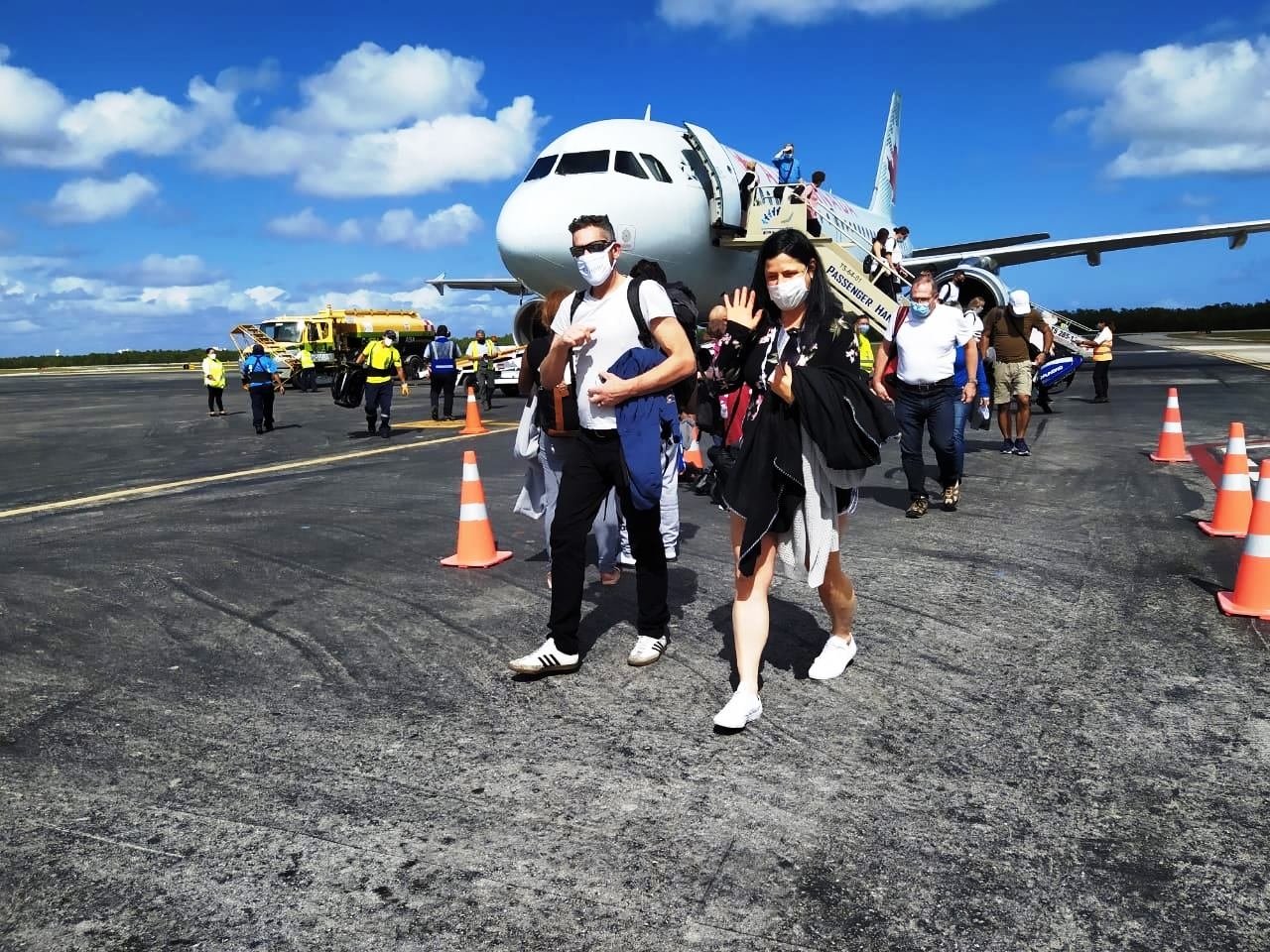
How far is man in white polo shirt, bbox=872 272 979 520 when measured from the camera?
24.3 feet

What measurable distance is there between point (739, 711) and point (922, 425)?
4871 mm

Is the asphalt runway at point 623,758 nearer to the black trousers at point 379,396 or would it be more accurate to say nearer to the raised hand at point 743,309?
the raised hand at point 743,309

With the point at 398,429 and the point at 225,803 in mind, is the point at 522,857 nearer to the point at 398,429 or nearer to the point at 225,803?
the point at 225,803

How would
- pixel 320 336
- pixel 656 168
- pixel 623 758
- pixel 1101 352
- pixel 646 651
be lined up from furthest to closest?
pixel 320 336 → pixel 1101 352 → pixel 656 168 → pixel 646 651 → pixel 623 758

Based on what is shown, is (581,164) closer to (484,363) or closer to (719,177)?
(719,177)

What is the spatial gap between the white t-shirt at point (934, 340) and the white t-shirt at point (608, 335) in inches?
150

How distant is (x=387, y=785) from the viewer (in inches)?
123

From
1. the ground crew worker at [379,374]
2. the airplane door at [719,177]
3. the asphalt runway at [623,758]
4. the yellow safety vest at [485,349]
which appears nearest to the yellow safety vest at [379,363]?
the ground crew worker at [379,374]

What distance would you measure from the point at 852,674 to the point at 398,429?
1351 centimetres

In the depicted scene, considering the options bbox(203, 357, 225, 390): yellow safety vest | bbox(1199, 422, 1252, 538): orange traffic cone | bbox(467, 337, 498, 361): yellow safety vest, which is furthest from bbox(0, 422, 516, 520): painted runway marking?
bbox(1199, 422, 1252, 538): orange traffic cone

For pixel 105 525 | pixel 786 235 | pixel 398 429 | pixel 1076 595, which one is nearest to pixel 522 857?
pixel 786 235

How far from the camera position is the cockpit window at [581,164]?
14.8 m

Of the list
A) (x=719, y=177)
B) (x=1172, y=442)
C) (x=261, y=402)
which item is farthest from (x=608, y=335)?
(x=261, y=402)

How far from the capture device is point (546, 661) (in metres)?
4.13
